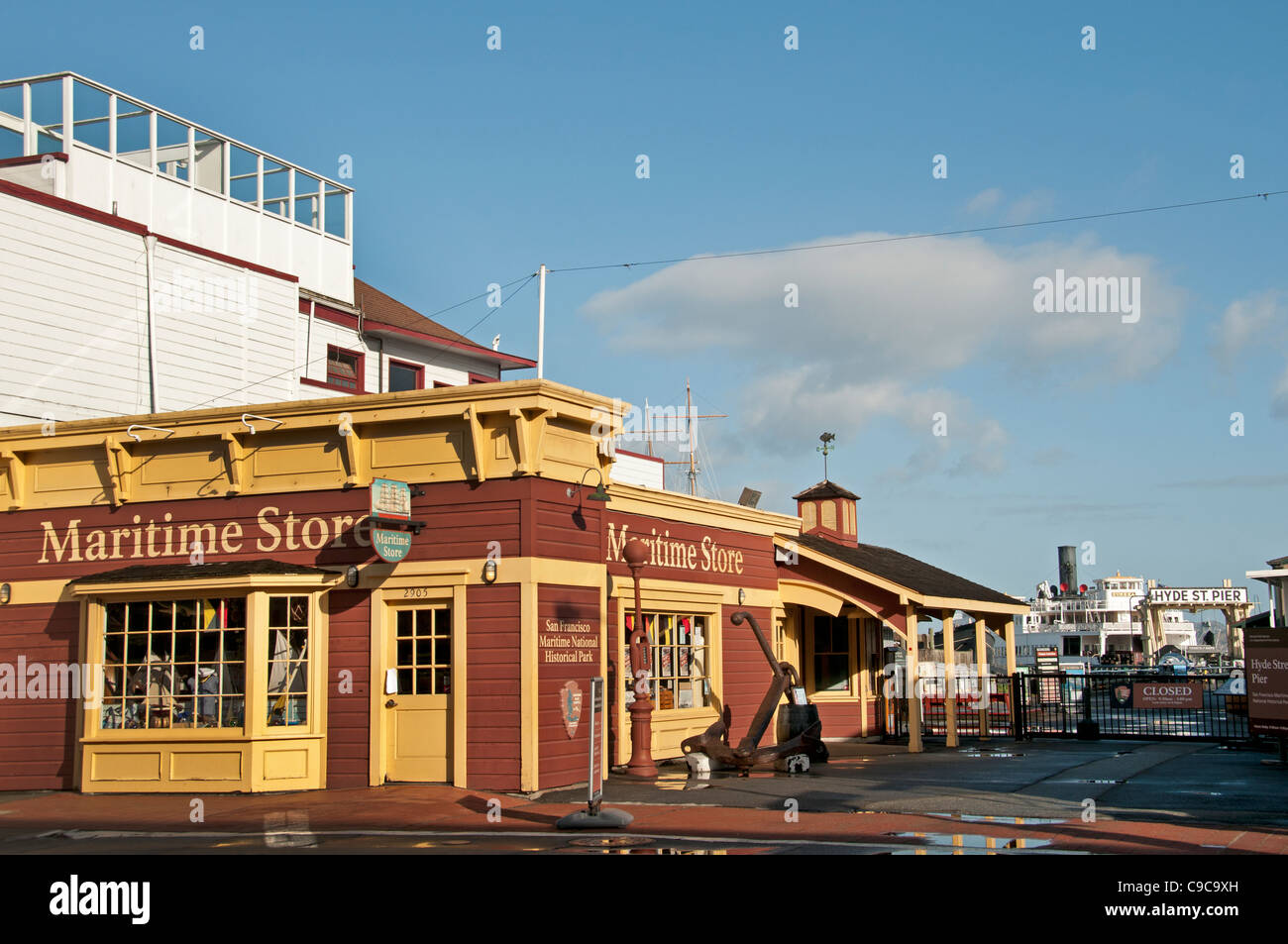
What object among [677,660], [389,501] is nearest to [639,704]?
[677,660]

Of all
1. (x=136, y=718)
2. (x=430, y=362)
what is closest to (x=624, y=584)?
(x=136, y=718)

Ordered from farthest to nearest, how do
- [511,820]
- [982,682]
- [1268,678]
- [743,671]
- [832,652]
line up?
1. [832,652]
2. [982,682]
3. [743,671]
4. [1268,678]
5. [511,820]

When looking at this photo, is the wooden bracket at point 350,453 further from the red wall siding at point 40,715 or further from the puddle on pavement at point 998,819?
the puddle on pavement at point 998,819

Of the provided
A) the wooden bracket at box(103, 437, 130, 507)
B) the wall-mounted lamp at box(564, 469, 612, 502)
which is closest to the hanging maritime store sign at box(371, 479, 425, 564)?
the wall-mounted lamp at box(564, 469, 612, 502)

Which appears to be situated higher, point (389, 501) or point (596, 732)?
point (389, 501)

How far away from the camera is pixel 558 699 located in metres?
16.2

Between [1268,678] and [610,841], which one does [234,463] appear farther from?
[1268,678]

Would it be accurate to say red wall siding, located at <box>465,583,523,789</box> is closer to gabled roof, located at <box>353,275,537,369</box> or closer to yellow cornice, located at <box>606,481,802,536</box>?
yellow cornice, located at <box>606,481,802,536</box>

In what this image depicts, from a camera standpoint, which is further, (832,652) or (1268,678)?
(832,652)

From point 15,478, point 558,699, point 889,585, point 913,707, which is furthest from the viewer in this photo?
point 889,585

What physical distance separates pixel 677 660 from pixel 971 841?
977 cm

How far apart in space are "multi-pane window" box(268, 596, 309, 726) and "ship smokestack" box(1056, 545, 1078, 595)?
114876 millimetres

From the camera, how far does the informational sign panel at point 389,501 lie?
15.6 metres

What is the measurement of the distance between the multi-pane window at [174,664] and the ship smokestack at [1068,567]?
115386 mm
